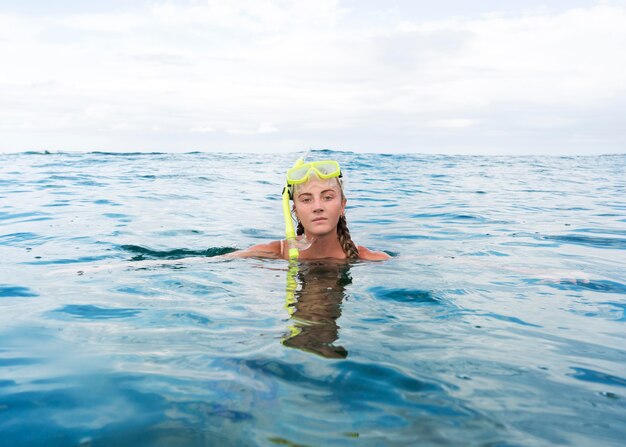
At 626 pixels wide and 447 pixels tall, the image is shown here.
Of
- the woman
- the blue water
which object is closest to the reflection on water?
the blue water

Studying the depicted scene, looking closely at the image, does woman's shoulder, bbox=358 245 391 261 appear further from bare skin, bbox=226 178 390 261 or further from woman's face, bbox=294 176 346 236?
woman's face, bbox=294 176 346 236

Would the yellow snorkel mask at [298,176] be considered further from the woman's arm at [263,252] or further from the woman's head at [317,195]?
the woman's arm at [263,252]

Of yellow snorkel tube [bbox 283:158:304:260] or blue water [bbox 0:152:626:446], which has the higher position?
yellow snorkel tube [bbox 283:158:304:260]

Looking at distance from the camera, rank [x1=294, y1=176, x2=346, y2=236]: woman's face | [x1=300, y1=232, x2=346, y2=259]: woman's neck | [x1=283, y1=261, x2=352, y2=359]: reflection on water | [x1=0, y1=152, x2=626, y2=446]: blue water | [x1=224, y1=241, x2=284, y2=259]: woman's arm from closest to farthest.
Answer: [x1=0, y1=152, x2=626, y2=446]: blue water
[x1=283, y1=261, x2=352, y2=359]: reflection on water
[x1=294, y1=176, x2=346, y2=236]: woman's face
[x1=300, y1=232, x2=346, y2=259]: woman's neck
[x1=224, y1=241, x2=284, y2=259]: woman's arm

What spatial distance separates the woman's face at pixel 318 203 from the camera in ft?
15.9

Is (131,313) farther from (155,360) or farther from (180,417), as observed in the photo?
(180,417)

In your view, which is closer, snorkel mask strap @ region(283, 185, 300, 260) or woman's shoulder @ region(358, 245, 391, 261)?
snorkel mask strap @ region(283, 185, 300, 260)

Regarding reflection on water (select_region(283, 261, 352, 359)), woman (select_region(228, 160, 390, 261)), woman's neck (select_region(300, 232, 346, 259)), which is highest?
woman (select_region(228, 160, 390, 261))

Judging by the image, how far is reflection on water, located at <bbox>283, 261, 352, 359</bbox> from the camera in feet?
8.87

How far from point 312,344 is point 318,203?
89.2 inches

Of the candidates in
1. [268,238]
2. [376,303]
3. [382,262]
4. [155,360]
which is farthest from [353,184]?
[155,360]

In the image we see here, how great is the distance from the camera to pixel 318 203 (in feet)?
15.8

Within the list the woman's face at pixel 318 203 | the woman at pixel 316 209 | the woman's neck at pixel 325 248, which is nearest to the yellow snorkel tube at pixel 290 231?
the woman at pixel 316 209

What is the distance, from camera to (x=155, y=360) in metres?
2.54
